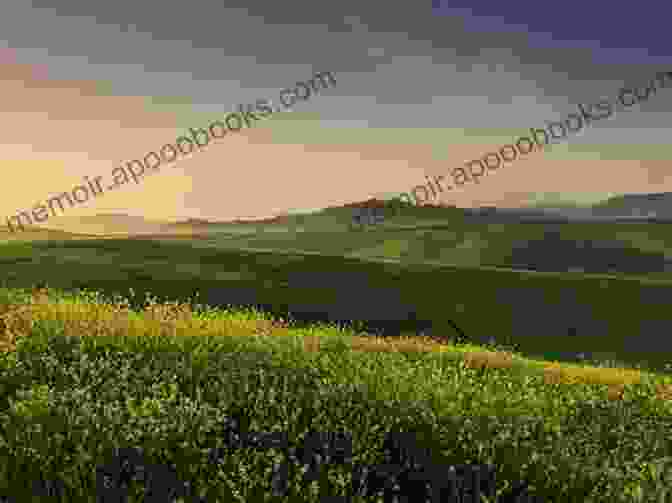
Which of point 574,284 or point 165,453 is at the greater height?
point 165,453

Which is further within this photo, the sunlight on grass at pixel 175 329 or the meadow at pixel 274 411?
the sunlight on grass at pixel 175 329

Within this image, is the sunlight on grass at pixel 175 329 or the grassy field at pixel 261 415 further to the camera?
the sunlight on grass at pixel 175 329

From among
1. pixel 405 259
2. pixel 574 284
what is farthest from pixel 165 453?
pixel 405 259

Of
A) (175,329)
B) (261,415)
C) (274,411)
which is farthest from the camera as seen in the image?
(175,329)

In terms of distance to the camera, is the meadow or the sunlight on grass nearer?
the meadow

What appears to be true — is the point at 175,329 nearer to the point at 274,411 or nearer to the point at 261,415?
the point at 274,411

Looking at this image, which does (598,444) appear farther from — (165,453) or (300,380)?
(165,453)

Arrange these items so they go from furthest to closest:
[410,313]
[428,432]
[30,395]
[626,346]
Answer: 1. [410,313]
2. [626,346]
3. [428,432]
4. [30,395]

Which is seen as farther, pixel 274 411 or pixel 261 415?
pixel 274 411

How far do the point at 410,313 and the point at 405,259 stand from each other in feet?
104

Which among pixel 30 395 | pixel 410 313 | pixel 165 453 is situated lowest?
pixel 410 313

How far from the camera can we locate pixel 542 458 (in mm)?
5609

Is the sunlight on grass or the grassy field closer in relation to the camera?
the grassy field

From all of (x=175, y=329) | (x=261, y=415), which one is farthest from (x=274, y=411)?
(x=175, y=329)
